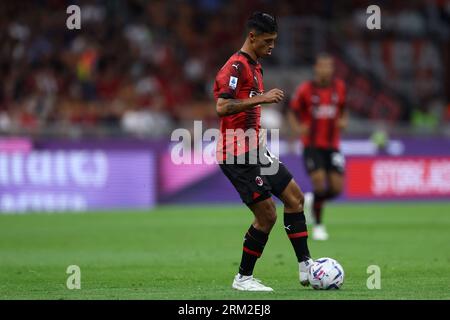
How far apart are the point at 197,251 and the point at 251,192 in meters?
4.69

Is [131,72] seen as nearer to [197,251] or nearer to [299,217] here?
[197,251]

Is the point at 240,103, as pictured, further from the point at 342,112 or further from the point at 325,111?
the point at 342,112

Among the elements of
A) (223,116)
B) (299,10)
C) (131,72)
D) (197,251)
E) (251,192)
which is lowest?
(197,251)

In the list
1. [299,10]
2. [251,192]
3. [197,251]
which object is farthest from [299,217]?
[299,10]

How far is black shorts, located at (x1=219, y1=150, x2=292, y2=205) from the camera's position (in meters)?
9.74

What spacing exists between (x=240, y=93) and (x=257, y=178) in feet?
2.80

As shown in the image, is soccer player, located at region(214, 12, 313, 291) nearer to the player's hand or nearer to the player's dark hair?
the player's dark hair

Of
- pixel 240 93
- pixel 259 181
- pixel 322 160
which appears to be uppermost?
pixel 240 93

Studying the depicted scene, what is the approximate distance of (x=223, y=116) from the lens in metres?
9.64

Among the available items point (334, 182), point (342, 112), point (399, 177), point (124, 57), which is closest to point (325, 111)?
point (342, 112)

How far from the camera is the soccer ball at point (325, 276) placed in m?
9.63

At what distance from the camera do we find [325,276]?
9.62 m

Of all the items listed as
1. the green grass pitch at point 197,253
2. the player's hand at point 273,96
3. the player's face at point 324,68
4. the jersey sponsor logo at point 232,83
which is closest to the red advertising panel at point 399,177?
the green grass pitch at point 197,253
